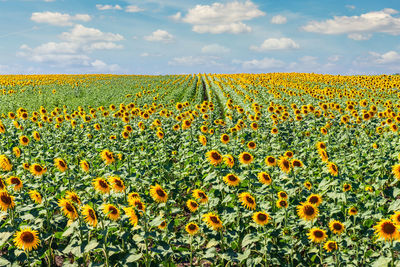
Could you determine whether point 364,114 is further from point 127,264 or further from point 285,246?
point 127,264

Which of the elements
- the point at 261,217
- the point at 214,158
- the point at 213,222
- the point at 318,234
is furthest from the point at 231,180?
the point at 318,234

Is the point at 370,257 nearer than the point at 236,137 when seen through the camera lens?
→ Yes

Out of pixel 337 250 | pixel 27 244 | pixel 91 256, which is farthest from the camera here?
pixel 91 256

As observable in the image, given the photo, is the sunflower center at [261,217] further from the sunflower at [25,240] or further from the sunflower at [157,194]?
the sunflower at [25,240]

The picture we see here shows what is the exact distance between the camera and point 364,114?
1090 cm

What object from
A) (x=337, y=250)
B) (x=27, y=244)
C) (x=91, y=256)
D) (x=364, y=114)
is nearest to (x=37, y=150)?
(x=91, y=256)

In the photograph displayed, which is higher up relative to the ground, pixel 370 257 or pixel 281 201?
pixel 281 201

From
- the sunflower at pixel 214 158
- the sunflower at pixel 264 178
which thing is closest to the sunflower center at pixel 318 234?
the sunflower at pixel 264 178

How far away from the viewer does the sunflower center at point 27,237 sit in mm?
3932

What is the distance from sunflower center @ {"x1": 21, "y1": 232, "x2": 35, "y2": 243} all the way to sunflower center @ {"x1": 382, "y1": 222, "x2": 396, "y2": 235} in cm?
460

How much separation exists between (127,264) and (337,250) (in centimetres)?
317

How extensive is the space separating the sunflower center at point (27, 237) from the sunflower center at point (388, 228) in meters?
4.60

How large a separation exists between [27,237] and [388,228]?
4.70 meters

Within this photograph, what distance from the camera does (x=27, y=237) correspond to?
13.0 ft
